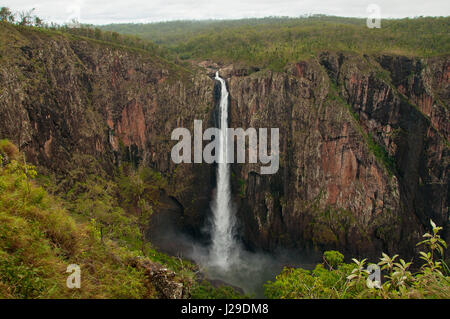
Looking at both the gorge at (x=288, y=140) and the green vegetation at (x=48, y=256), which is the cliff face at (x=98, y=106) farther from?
the green vegetation at (x=48, y=256)

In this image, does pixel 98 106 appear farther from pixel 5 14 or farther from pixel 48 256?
pixel 48 256

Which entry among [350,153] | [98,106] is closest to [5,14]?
[98,106]

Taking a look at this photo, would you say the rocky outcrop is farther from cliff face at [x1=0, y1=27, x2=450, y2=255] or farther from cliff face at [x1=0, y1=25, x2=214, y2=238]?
cliff face at [x1=0, y1=27, x2=450, y2=255]

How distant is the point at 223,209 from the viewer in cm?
2550

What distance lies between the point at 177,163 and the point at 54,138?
1061 cm

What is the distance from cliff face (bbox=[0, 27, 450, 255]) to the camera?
2236cm

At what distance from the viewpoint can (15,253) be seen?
4008 millimetres

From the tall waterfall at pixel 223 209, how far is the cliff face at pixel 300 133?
94 centimetres

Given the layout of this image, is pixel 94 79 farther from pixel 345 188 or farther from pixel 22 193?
pixel 345 188

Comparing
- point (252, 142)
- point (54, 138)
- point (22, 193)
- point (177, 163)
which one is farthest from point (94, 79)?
point (22, 193)

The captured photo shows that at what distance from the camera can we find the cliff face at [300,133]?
22.4 m

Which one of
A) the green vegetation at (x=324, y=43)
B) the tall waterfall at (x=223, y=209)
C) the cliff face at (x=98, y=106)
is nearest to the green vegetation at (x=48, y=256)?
the cliff face at (x=98, y=106)

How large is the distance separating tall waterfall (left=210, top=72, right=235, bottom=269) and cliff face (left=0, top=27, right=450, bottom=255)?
945mm

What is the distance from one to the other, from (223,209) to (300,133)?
383 inches
